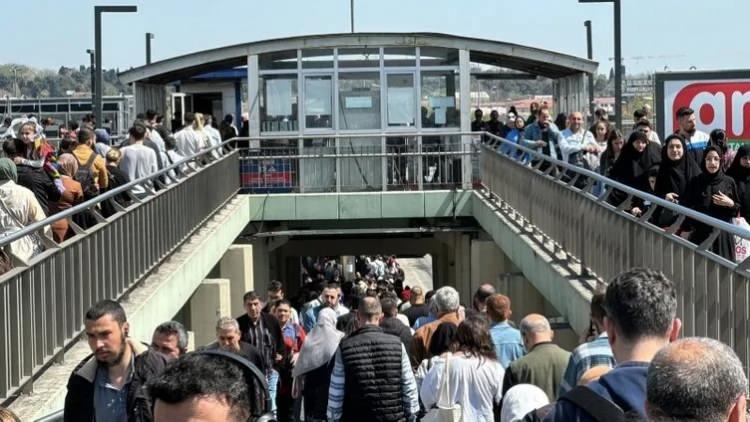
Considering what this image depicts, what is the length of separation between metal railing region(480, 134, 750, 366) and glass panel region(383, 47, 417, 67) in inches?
257

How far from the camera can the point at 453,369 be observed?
29.2ft

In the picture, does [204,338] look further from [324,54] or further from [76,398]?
[76,398]

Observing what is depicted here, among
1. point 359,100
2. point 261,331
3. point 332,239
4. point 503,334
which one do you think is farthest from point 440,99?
point 503,334

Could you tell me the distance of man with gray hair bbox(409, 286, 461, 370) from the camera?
10.5 metres

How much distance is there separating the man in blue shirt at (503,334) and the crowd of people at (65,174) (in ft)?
9.83

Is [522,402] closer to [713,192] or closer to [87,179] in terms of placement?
[713,192]

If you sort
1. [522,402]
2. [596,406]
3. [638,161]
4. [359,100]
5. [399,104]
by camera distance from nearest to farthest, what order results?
1. [596,406]
2. [522,402]
3. [638,161]
4. [399,104]
5. [359,100]

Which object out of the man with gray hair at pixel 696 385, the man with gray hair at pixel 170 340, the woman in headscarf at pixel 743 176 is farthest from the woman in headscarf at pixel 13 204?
the man with gray hair at pixel 696 385

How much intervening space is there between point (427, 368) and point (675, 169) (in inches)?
137

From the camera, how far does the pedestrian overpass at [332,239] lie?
9.12 metres

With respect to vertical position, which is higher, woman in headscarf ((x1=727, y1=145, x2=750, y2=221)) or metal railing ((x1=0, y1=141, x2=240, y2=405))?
woman in headscarf ((x1=727, y1=145, x2=750, y2=221))

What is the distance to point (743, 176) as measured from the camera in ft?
39.9

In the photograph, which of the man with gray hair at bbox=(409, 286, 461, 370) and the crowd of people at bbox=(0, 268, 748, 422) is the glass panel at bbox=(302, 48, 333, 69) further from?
the man with gray hair at bbox=(409, 286, 461, 370)

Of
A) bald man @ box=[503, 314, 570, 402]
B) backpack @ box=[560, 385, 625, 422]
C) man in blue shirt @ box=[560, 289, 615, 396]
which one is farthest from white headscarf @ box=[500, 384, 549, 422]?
backpack @ box=[560, 385, 625, 422]
